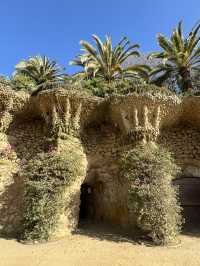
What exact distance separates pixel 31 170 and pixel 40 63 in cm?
1092

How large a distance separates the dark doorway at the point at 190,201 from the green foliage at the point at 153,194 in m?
3.18

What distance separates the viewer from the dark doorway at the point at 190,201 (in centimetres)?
1292

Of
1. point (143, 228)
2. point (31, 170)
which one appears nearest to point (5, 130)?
point (31, 170)

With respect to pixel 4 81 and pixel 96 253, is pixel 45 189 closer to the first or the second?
pixel 96 253

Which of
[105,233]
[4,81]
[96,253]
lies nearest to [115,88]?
[4,81]

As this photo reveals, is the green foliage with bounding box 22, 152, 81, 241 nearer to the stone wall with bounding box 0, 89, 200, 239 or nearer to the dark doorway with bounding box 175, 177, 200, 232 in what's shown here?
the stone wall with bounding box 0, 89, 200, 239

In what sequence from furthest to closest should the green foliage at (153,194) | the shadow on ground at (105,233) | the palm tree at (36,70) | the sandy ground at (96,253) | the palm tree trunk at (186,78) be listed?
the palm tree at (36,70) < the palm tree trunk at (186,78) < the shadow on ground at (105,233) < the green foliage at (153,194) < the sandy ground at (96,253)

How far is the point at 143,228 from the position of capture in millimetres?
9258

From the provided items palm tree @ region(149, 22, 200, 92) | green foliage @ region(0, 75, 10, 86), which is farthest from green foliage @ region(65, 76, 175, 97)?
palm tree @ region(149, 22, 200, 92)

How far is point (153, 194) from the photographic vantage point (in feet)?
29.9

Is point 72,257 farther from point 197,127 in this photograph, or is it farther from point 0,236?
point 197,127

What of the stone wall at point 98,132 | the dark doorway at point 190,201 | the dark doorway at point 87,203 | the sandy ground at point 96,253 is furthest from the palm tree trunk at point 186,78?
the sandy ground at point 96,253

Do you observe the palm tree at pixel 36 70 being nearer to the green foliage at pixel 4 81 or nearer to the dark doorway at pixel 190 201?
the green foliage at pixel 4 81

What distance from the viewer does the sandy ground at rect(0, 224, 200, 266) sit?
272 inches
